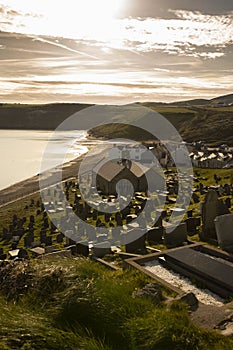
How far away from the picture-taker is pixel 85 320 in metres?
7.47

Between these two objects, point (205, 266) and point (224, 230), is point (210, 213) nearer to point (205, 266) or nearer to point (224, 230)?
point (224, 230)

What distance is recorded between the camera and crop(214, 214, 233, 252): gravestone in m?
17.3

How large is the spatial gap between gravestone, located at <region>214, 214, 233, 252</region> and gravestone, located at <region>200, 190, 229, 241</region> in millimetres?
1639

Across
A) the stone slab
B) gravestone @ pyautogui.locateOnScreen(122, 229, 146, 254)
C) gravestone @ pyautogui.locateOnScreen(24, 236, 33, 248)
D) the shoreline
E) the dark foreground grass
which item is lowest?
the shoreline

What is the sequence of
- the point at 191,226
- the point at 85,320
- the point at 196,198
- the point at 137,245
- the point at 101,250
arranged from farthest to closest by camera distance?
the point at 196,198 → the point at 191,226 → the point at 101,250 → the point at 137,245 → the point at 85,320

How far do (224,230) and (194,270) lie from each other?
374cm

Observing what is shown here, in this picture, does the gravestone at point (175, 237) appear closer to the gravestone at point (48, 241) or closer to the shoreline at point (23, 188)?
the gravestone at point (48, 241)

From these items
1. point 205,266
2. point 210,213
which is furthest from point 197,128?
point 205,266

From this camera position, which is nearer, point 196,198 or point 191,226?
point 191,226

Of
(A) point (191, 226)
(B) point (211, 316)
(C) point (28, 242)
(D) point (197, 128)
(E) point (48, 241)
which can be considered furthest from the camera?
(D) point (197, 128)

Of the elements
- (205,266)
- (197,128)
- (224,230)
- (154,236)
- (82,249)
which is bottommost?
(82,249)

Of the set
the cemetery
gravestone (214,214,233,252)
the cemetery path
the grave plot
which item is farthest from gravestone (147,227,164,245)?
the cemetery path

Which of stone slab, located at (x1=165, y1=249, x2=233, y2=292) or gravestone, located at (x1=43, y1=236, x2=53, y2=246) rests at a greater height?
stone slab, located at (x1=165, y1=249, x2=233, y2=292)

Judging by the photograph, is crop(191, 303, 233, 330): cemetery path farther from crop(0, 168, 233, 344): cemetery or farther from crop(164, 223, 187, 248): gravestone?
crop(164, 223, 187, 248): gravestone
